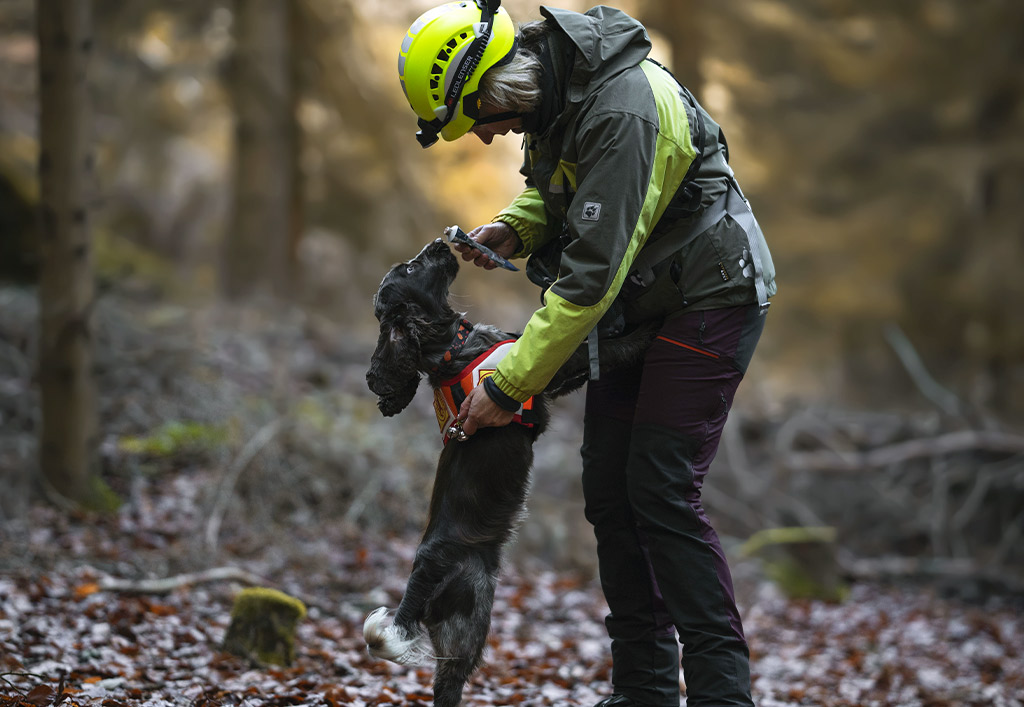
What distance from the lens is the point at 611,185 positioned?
2895mm

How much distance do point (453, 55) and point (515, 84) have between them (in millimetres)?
228

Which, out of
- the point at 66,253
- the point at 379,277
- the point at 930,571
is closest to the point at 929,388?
the point at 930,571

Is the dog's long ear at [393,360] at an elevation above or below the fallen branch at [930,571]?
below

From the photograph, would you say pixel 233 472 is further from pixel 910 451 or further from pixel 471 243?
pixel 910 451

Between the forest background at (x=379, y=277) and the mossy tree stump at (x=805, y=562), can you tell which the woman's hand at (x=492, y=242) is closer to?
the forest background at (x=379, y=277)

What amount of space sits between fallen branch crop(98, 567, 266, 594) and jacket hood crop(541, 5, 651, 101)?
3491 mm

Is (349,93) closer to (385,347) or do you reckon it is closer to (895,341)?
(895,341)

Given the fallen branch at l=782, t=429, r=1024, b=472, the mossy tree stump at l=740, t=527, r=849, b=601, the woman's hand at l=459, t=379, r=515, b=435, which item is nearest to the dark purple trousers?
the woman's hand at l=459, t=379, r=515, b=435

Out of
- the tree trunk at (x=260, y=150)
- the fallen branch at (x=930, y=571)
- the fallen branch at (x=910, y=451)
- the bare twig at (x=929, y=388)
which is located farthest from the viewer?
the tree trunk at (x=260, y=150)

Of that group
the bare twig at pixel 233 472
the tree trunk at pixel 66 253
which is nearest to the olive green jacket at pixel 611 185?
the bare twig at pixel 233 472

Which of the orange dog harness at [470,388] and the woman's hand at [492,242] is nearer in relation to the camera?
the orange dog harness at [470,388]

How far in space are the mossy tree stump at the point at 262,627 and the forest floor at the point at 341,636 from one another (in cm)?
8

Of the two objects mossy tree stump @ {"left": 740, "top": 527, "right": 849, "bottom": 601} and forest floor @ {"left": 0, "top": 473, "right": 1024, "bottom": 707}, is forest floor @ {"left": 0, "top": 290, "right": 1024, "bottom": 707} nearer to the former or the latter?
forest floor @ {"left": 0, "top": 473, "right": 1024, "bottom": 707}

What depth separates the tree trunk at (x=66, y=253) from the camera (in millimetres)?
5801
